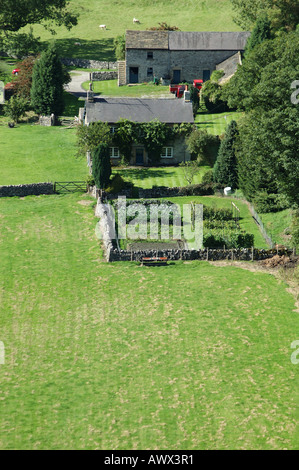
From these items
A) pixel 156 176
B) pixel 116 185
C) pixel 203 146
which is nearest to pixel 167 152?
pixel 203 146

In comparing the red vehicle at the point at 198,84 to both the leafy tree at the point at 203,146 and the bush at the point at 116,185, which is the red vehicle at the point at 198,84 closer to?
the leafy tree at the point at 203,146

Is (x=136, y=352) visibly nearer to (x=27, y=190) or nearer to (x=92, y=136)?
(x=27, y=190)

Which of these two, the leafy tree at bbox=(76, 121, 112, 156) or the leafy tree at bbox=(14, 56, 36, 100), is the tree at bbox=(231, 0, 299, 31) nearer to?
the leafy tree at bbox=(14, 56, 36, 100)

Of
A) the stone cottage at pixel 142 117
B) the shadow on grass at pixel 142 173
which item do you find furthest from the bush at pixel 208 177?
the stone cottage at pixel 142 117

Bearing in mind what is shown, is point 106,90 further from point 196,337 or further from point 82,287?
point 196,337

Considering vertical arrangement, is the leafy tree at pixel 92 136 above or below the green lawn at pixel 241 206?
above

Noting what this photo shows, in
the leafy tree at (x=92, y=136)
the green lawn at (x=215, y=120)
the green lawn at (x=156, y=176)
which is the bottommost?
the green lawn at (x=156, y=176)

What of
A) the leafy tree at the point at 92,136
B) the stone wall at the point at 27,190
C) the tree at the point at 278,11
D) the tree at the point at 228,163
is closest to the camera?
the stone wall at the point at 27,190
